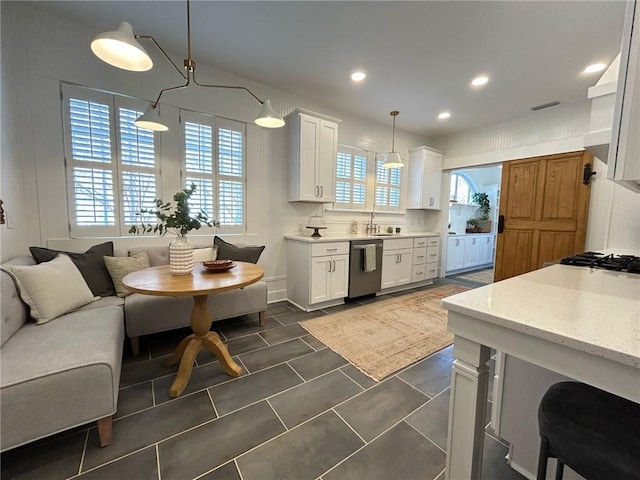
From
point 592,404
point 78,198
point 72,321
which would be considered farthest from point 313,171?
point 592,404

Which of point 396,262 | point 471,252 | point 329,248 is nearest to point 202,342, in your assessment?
point 329,248

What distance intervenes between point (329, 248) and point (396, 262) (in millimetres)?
1397

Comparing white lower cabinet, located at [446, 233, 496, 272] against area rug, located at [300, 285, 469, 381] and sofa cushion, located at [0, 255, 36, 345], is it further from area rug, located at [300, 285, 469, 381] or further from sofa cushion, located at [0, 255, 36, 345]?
sofa cushion, located at [0, 255, 36, 345]

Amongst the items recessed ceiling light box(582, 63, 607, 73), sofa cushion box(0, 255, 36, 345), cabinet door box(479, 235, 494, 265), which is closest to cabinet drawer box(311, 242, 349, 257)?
sofa cushion box(0, 255, 36, 345)

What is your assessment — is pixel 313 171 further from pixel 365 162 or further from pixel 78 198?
pixel 78 198

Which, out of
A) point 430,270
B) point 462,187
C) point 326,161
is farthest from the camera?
point 462,187

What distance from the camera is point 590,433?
2.42ft

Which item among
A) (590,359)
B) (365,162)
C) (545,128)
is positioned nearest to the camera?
(590,359)

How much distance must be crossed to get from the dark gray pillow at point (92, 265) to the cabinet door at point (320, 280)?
79.9 inches

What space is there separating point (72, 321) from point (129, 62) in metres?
1.71

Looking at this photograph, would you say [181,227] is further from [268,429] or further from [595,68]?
[595,68]

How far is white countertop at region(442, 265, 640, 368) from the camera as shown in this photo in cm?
62

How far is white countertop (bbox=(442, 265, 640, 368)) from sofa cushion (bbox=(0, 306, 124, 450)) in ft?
5.66

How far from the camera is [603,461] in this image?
0.66 meters
